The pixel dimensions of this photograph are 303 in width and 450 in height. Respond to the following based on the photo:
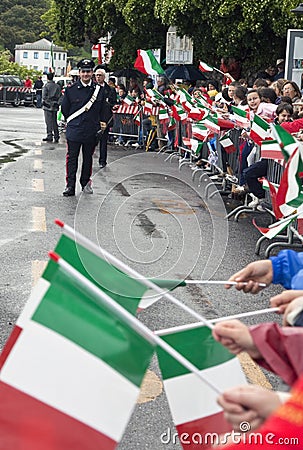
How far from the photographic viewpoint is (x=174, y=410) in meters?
3.20

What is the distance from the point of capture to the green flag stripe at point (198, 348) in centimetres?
317

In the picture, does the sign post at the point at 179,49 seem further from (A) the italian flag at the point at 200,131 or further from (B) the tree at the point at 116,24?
(A) the italian flag at the point at 200,131

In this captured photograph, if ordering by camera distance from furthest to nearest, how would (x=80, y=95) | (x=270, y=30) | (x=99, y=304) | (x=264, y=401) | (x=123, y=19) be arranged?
(x=123, y=19) → (x=270, y=30) → (x=80, y=95) → (x=99, y=304) → (x=264, y=401)

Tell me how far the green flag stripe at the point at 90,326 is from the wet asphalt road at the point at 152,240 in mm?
1779

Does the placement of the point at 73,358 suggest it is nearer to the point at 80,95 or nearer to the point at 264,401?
the point at 264,401

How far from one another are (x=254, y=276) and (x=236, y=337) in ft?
3.04

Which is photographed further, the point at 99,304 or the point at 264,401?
the point at 99,304

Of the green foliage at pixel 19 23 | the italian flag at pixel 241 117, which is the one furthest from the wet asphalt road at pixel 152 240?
the green foliage at pixel 19 23

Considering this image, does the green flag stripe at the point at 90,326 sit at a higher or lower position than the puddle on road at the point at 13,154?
higher

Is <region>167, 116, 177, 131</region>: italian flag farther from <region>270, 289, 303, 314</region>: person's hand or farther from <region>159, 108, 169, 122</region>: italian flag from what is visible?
<region>270, 289, 303, 314</region>: person's hand

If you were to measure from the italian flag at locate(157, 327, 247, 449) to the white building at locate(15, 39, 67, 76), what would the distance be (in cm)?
15303

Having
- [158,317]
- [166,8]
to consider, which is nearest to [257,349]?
[158,317]

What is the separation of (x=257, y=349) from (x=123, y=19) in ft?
89.7

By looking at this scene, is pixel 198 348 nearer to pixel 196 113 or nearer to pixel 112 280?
pixel 112 280
